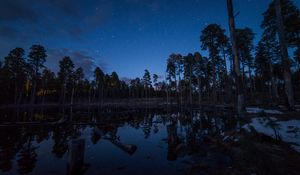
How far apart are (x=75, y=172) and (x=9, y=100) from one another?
61.9 metres

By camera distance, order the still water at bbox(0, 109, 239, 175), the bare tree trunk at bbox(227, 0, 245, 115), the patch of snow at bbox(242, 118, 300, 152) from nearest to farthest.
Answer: the patch of snow at bbox(242, 118, 300, 152) → the still water at bbox(0, 109, 239, 175) → the bare tree trunk at bbox(227, 0, 245, 115)

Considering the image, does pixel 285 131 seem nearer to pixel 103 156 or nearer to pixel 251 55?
pixel 103 156

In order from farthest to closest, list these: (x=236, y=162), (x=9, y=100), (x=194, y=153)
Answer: (x=9, y=100) → (x=194, y=153) → (x=236, y=162)

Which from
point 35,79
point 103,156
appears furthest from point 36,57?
point 103,156

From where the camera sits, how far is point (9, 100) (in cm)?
Result: 5097

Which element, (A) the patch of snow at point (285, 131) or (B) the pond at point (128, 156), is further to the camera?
(A) the patch of snow at point (285, 131)

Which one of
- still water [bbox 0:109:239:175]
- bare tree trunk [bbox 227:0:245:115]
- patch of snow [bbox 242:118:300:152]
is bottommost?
still water [bbox 0:109:239:175]

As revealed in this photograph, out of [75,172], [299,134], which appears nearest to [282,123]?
[299,134]

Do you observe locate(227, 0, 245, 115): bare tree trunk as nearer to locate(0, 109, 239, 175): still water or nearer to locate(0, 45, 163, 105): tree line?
locate(0, 109, 239, 175): still water

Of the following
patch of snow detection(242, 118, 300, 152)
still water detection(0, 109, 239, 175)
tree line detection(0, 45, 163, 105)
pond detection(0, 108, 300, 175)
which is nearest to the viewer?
pond detection(0, 108, 300, 175)

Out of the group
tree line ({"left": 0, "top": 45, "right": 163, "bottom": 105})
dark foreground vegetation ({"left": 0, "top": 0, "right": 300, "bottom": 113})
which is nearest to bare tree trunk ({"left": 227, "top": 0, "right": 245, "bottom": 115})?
dark foreground vegetation ({"left": 0, "top": 0, "right": 300, "bottom": 113})

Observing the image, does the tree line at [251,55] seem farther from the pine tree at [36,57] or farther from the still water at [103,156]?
the pine tree at [36,57]

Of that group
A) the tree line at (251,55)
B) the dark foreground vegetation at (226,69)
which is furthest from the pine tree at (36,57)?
the tree line at (251,55)

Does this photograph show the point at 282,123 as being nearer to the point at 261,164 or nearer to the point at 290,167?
the point at 290,167
